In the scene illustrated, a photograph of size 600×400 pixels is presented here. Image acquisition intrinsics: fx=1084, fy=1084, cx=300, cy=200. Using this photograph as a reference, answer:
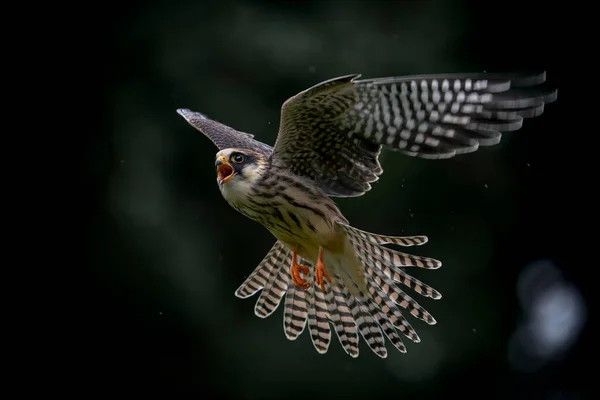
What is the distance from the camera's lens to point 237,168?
17.1 feet

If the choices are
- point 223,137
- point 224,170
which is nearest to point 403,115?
point 224,170

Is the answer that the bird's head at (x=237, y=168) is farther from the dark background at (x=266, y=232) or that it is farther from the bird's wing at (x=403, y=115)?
the dark background at (x=266, y=232)

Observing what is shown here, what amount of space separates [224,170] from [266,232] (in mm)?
3346

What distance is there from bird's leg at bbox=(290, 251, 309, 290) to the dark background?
2290mm

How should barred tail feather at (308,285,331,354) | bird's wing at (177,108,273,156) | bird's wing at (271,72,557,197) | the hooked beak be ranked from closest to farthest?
bird's wing at (271,72,557,197), the hooked beak, bird's wing at (177,108,273,156), barred tail feather at (308,285,331,354)

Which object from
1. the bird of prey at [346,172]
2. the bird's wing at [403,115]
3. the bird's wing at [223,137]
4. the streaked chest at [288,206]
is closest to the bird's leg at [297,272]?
the bird of prey at [346,172]

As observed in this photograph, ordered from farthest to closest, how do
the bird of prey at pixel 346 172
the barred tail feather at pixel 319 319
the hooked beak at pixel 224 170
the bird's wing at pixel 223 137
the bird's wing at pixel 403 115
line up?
the barred tail feather at pixel 319 319, the bird's wing at pixel 223 137, the hooked beak at pixel 224 170, the bird of prey at pixel 346 172, the bird's wing at pixel 403 115

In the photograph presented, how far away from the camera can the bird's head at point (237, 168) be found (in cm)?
518

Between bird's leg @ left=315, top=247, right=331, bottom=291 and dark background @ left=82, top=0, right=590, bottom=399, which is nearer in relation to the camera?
bird's leg @ left=315, top=247, right=331, bottom=291

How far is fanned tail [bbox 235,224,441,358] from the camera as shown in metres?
5.46

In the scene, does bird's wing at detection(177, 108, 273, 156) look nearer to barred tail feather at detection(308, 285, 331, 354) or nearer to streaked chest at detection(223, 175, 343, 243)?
streaked chest at detection(223, 175, 343, 243)

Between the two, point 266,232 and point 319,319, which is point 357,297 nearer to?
point 319,319

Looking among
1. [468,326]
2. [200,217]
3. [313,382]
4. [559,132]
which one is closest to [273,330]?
[313,382]

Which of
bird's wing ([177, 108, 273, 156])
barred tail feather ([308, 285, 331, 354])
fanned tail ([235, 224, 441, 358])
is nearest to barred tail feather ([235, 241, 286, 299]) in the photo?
fanned tail ([235, 224, 441, 358])
